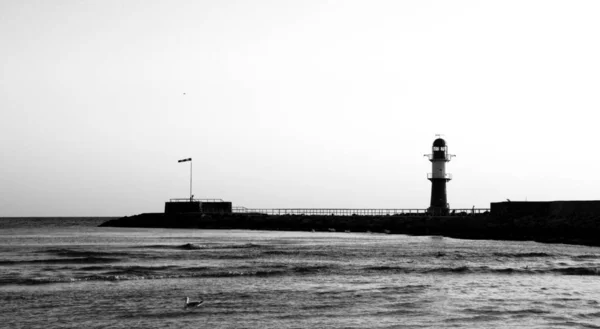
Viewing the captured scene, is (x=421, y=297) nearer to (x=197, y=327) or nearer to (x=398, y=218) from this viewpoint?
(x=197, y=327)

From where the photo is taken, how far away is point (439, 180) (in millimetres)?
66312

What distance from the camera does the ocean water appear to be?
60.0 feet

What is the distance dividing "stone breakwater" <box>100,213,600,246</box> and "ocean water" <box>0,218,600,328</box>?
40.1 feet

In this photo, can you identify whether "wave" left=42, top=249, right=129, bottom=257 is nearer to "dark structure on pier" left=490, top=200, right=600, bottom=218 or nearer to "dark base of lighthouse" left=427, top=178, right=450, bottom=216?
"dark structure on pier" left=490, top=200, right=600, bottom=218

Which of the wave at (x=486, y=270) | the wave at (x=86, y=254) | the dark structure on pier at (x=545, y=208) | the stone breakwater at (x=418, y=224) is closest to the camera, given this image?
the wave at (x=486, y=270)

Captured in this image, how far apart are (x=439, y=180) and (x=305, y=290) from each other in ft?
146

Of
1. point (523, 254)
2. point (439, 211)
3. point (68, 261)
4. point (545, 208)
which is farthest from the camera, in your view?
point (439, 211)

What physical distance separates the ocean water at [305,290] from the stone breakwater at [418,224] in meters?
12.2

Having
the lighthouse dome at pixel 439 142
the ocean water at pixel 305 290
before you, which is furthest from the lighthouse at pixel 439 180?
the ocean water at pixel 305 290

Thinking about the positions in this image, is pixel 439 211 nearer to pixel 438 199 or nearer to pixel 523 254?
Answer: pixel 438 199

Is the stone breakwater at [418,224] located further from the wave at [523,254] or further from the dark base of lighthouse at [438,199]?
the wave at [523,254]

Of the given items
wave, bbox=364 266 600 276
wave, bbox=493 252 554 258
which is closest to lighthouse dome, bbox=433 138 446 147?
wave, bbox=493 252 554 258

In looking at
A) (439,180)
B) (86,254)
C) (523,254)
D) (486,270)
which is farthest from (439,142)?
(486,270)

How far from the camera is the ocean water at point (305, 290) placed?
18.3 metres
